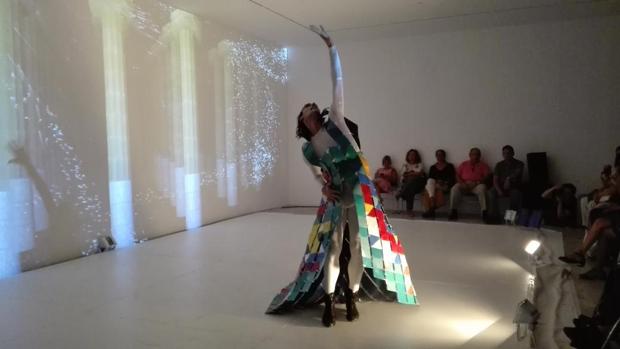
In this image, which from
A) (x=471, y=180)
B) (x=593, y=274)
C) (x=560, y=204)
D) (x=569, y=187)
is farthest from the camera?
(x=471, y=180)

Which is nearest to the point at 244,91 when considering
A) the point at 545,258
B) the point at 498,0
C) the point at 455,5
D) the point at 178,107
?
the point at 178,107

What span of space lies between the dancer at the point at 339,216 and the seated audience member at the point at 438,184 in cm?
424

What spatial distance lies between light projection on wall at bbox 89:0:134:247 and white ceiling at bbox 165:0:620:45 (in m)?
0.85

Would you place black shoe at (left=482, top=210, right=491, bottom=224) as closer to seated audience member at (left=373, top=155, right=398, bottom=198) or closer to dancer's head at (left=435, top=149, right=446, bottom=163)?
dancer's head at (left=435, top=149, right=446, bottom=163)

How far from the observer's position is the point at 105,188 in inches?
195

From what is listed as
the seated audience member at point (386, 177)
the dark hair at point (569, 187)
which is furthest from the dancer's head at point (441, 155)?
the dark hair at point (569, 187)

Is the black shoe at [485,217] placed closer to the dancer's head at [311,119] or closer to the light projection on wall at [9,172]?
the dancer's head at [311,119]

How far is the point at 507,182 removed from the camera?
6.73 metres

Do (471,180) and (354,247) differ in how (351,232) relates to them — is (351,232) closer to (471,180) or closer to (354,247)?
(354,247)

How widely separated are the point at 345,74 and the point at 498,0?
9.51 feet

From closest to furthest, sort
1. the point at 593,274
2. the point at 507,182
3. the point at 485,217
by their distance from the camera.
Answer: the point at 593,274
the point at 485,217
the point at 507,182

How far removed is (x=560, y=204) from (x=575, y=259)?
2.50m

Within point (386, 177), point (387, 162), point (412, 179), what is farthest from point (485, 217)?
point (387, 162)

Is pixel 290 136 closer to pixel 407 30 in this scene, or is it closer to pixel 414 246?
pixel 407 30
